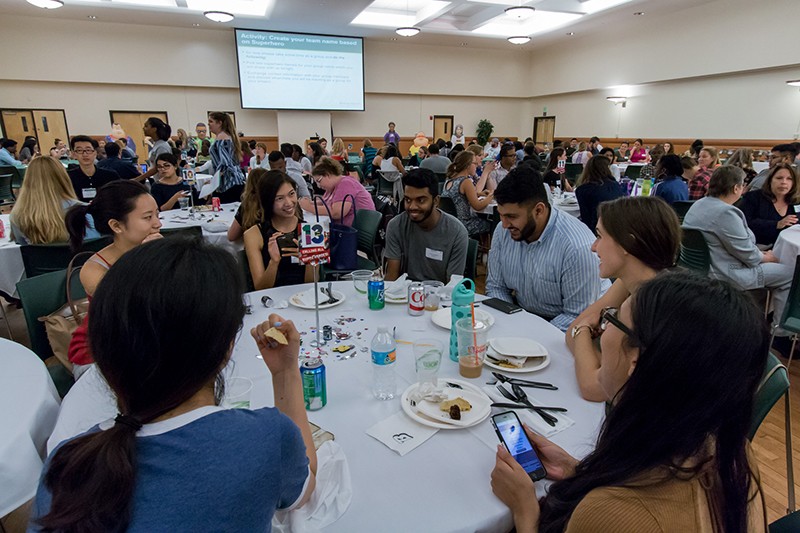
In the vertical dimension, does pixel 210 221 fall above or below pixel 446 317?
above

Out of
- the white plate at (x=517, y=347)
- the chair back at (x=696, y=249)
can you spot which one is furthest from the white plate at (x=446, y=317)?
the chair back at (x=696, y=249)

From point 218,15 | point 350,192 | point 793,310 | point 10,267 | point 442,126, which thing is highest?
point 218,15

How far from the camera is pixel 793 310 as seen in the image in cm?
268

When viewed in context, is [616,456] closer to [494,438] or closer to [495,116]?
[494,438]

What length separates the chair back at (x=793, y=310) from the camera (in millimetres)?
2621

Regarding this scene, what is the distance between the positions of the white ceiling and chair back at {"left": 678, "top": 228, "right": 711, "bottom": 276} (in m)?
7.84

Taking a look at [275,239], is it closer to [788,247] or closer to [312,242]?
[312,242]

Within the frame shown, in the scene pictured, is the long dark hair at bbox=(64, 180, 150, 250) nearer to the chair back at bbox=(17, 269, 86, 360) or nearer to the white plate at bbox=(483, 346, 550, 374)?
the chair back at bbox=(17, 269, 86, 360)

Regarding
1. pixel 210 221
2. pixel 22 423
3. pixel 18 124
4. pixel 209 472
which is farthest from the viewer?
pixel 18 124

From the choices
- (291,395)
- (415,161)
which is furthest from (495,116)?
(291,395)

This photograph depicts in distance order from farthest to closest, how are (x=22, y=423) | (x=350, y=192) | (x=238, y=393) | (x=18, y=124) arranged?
(x=18, y=124) < (x=350, y=192) < (x=238, y=393) < (x=22, y=423)

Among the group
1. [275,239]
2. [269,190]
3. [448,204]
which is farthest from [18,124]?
[275,239]

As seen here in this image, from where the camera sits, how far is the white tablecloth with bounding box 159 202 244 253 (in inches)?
143

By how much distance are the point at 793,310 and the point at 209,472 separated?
3.35 meters
